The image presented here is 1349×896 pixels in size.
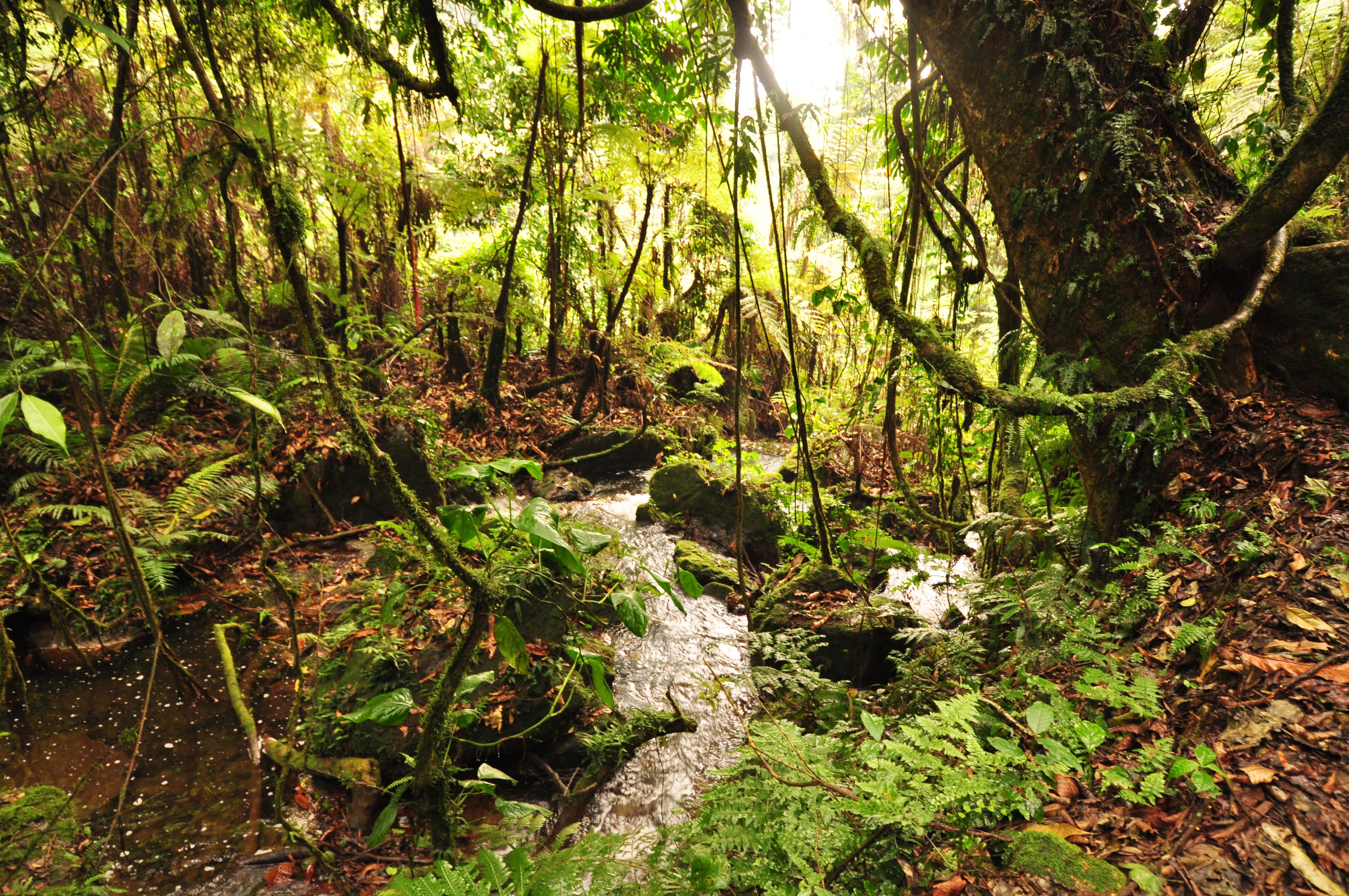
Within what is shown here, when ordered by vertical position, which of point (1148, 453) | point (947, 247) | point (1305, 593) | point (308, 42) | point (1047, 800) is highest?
point (308, 42)

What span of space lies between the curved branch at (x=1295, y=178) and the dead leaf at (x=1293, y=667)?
63.3 inches

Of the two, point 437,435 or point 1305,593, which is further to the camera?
point 437,435

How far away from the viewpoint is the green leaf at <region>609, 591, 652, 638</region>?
1849 mm

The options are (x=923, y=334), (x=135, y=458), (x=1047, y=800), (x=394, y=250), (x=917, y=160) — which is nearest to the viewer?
(x=1047, y=800)

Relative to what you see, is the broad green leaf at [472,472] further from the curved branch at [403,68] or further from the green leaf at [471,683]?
the curved branch at [403,68]

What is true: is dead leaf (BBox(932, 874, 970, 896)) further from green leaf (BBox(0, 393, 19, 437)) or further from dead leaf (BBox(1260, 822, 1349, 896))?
green leaf (BBox(0, 393, 19, 437))

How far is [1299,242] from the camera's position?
8.27ft

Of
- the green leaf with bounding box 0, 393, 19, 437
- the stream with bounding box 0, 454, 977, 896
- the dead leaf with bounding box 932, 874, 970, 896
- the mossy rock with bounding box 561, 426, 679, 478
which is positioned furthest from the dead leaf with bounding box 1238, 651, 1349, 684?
the mossy rock with bounding box 561, 426, 679, 478

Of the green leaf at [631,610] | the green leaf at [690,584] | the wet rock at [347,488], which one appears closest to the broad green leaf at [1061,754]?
the green leaf at [690,584]

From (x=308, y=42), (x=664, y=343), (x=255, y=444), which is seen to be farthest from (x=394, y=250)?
(x=255, y=444)

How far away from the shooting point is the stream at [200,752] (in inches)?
97.9

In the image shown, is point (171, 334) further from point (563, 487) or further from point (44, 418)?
point (563, 487)

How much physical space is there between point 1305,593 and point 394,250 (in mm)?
7898

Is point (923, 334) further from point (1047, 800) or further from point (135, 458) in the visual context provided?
point (135, 458)
